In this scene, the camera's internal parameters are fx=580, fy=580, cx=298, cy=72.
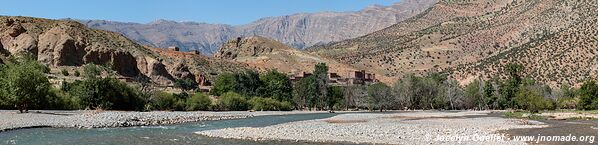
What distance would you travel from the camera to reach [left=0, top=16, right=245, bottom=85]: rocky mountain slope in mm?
105500

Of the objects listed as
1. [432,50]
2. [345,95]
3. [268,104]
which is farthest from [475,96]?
[432,50]

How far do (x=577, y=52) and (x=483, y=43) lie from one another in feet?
165

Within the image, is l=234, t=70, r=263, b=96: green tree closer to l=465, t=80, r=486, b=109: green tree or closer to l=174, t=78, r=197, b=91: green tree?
l=174, t=78, r=197, b=91: green tree

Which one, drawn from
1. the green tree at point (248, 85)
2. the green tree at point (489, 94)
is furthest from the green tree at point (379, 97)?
the green tree at point (248, 85)

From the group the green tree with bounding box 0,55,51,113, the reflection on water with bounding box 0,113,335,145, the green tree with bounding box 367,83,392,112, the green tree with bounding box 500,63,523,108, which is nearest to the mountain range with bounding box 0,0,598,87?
the green tree with bounding box 500,63,523,108

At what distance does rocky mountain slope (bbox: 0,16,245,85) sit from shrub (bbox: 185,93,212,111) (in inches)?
1001

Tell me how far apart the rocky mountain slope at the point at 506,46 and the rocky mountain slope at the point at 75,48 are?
72323 millimetres

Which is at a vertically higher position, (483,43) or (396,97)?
(483,43)

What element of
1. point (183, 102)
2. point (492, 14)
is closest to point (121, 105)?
point (183, 102)

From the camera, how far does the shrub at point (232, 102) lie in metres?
93.9

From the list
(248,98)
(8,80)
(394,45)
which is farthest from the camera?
(394,45)

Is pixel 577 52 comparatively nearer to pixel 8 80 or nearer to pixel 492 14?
pixel 492 14

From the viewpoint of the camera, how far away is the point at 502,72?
436 feet

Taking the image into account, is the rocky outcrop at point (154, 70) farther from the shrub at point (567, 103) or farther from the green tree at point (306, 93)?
the shrub at point (567, 103)
